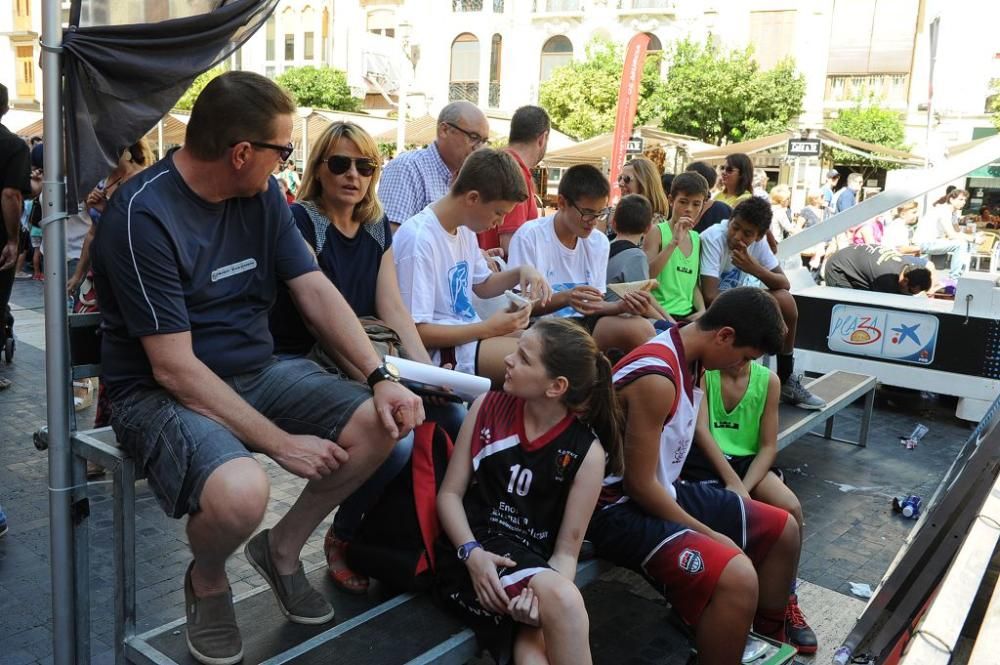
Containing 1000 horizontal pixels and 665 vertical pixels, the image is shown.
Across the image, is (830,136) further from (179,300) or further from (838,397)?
(179,300)

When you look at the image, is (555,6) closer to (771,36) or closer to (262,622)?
(771,36)

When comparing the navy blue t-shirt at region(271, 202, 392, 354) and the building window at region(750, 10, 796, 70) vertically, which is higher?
the building window at region(750, 10, 796, 70)

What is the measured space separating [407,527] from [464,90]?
4228 centimetres

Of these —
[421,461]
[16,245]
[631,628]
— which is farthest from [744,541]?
[16,245]

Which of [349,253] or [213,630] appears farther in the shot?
[349,253]

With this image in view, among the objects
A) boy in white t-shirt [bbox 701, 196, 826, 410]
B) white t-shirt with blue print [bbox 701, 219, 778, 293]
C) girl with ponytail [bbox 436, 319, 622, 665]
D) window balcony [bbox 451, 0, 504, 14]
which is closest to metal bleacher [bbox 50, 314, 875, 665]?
girl with ponytail [bbox 436, 319, 622, 665]

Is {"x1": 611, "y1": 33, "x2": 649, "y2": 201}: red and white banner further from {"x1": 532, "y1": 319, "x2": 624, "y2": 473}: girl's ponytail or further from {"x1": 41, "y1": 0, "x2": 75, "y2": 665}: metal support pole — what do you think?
{"x1": 41, "y1": 0, "x2": 75, "y2": 665}: metal support pole

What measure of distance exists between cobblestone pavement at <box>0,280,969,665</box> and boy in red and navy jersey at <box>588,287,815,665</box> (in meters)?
0.59

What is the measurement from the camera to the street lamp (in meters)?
21.7

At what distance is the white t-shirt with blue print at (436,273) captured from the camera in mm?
3498

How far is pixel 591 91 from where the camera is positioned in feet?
115

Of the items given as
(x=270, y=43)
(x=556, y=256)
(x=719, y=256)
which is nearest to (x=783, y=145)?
(x=719, y=256)

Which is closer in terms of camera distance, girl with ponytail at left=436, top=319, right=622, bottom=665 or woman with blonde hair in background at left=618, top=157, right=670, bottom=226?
girl with ponytail at left=436, top=319, right=622, bottom=665

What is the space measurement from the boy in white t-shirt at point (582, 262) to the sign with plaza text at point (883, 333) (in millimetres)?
3443
